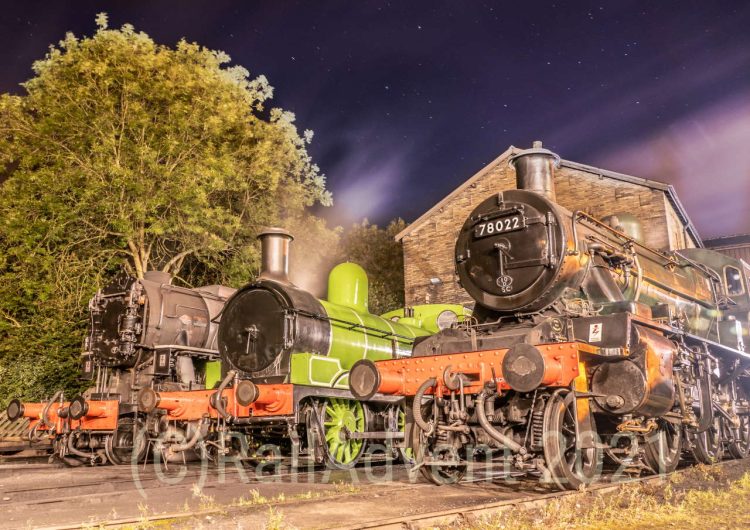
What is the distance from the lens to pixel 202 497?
5.84 meters

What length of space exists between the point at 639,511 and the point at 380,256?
3375 cm

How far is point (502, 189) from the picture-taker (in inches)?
940

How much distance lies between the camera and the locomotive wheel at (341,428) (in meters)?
8.86

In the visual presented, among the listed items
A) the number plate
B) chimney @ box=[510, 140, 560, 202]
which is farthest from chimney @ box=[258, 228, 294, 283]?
chimney @ box=[510, 140, 560, 202]

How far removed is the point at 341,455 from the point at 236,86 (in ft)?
45.3

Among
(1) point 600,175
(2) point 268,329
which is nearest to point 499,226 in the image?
(2) point 268,329

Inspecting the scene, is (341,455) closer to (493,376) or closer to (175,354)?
(175,354)

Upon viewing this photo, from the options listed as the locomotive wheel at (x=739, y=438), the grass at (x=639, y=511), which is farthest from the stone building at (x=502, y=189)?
the grass at (x=639, y=511)

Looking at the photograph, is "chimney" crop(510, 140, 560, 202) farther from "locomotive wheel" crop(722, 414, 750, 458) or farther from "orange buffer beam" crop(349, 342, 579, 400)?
"locomotive wheel" crop(722, 414, 750, 458)

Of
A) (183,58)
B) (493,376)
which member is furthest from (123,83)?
(493,376)

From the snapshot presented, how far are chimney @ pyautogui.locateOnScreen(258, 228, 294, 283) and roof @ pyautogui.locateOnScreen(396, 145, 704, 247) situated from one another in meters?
11.6

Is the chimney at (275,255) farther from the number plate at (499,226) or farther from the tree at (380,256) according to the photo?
the tree at (380,256)

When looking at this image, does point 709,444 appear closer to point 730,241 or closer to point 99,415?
point 99,415

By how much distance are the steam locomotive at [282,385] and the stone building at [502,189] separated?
1295 centimetres
